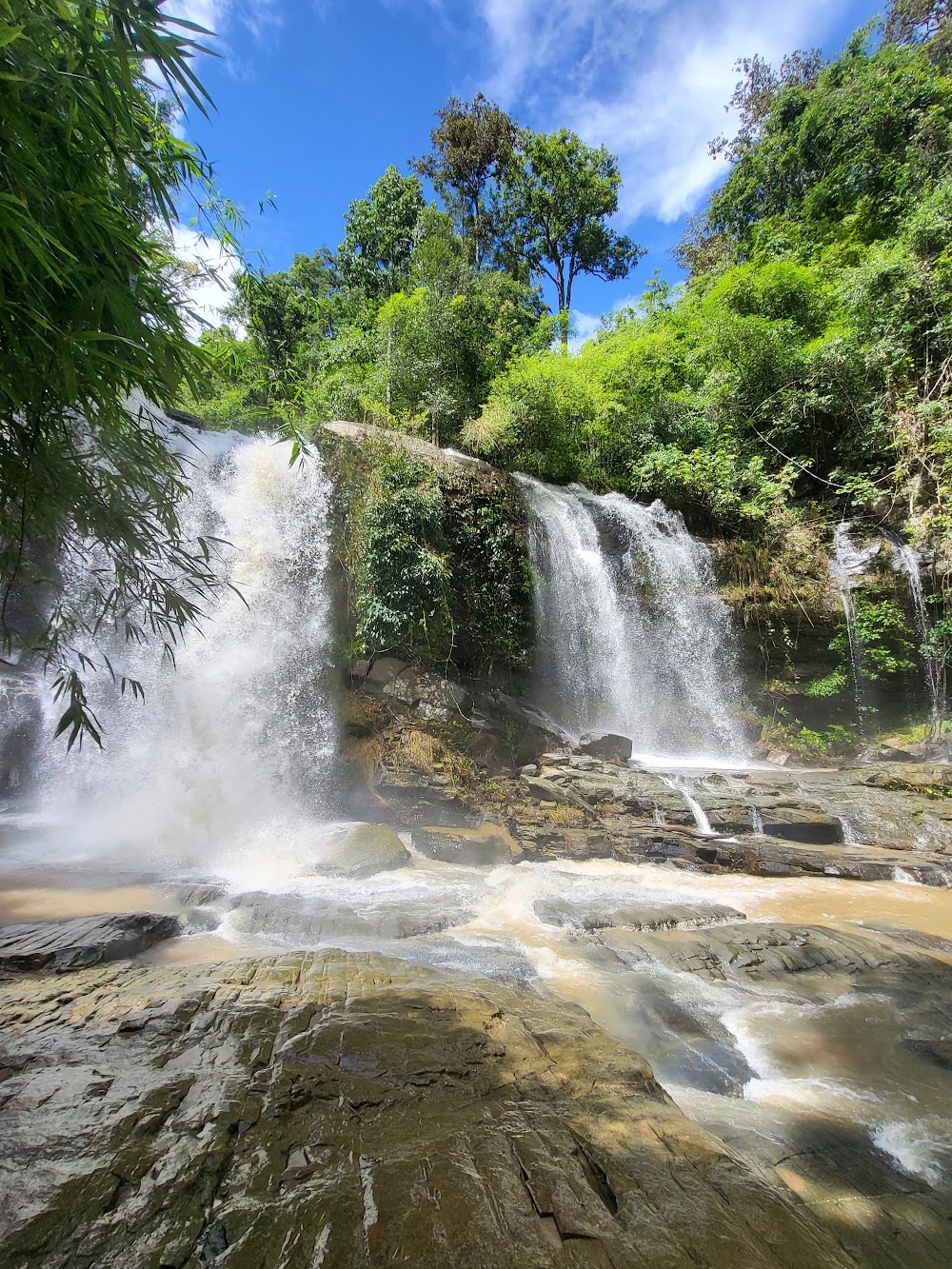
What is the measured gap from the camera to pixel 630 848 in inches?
309

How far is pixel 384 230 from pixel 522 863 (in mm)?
23944

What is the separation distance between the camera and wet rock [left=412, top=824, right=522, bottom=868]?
766 centimetres

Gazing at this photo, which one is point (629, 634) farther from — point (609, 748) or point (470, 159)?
point (470, 159)

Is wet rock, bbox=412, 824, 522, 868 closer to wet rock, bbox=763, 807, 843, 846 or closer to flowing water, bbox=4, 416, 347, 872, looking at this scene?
flowing water, bbox=4, 416, 347, 872

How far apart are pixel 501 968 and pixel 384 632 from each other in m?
6.66

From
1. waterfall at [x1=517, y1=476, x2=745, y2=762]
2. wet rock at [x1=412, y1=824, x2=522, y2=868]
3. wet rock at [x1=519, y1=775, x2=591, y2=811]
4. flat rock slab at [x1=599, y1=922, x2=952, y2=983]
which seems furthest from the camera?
waterfall at [x1=517, y1=476, x2=745, y2=762]

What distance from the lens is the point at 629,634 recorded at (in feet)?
42.6

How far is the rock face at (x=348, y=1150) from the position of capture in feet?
4.66

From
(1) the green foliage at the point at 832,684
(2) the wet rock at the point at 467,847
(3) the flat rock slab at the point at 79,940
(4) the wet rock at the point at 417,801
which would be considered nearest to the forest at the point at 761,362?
(1) the green foliage at the point at 832,684

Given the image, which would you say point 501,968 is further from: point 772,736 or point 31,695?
point 772,736

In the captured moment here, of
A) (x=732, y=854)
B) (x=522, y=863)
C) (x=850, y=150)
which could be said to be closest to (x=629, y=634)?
(x=732, y=854)

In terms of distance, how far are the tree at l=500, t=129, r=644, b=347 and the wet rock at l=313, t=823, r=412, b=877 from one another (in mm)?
22410

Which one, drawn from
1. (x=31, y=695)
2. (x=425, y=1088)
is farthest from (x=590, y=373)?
(x=425, y=1088)

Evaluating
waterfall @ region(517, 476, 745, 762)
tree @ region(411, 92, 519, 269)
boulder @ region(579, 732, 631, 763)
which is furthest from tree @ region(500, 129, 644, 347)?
boulder @ region(579, 732, 631, 763)
